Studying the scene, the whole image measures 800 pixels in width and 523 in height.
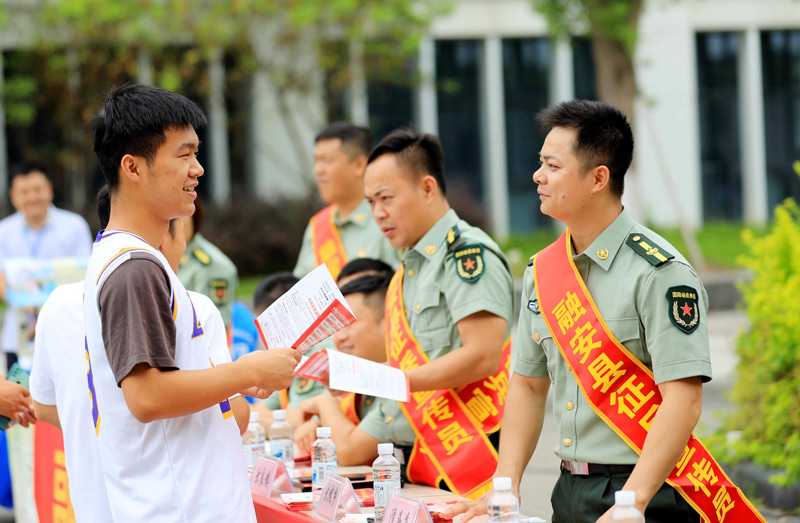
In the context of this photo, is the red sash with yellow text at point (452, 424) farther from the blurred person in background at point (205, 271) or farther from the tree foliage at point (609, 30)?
the tree foliage at point (609, 30)

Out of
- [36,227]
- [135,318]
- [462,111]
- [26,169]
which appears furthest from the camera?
[462,111]

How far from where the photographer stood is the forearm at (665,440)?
2.31 metres

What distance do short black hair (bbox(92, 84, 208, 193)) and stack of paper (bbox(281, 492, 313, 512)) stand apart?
119 centimetres

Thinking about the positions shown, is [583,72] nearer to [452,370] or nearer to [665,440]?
[452,370]

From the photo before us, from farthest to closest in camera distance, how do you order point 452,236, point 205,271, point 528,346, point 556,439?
point 556,439 → point 205,271 → point 452,236 → point 528,346

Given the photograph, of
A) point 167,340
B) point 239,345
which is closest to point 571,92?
point 239,345

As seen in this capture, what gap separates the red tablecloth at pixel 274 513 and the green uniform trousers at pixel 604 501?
2.39 feet

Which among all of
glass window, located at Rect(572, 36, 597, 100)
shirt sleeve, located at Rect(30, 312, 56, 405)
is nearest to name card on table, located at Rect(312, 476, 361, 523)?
shirt sleeve, located at Rect(30, 312, 56, 405)

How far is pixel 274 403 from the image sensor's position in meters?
4.36

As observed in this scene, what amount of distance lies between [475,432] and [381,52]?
11530 mm

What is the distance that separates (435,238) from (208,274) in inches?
85.0

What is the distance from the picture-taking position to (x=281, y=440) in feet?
11.8

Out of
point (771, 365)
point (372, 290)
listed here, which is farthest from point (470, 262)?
point (771, 365)

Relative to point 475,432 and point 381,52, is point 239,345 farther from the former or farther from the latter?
point 381,52
